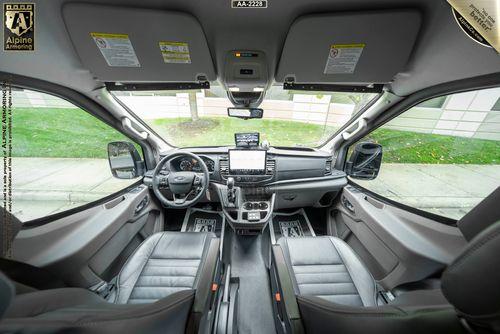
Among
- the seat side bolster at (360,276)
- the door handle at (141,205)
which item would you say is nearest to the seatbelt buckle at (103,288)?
the door handle at (141,205)

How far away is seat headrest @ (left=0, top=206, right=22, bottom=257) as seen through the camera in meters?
1.10

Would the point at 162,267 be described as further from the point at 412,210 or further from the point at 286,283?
the point at 412,210

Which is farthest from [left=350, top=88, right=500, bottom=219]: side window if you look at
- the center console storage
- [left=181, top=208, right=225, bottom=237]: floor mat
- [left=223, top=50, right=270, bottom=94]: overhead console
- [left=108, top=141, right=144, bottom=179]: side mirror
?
[left=108, top=141, right=144, bottom=179]: side mirror

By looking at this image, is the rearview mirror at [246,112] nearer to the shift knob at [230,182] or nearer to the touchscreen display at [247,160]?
the touchscreen display at [247,160]

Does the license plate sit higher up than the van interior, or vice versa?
the license plate

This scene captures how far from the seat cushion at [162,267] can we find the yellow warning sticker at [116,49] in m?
1.47

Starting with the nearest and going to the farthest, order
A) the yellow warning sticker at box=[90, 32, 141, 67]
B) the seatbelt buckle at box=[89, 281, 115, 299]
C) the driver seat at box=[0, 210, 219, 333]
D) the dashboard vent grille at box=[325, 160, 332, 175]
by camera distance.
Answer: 1. the driver seat at box=[0, 210, 219, 333]
2. the yellow warning sticker at box=[90, 32, 141, 67]
3. the seatbelt buckle at box=[89, 281, 115, 299]
4. the dashboard vent grille at box=[325, 160, 332, 175]

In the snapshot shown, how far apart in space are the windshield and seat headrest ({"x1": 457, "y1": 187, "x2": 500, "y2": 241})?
1171mm

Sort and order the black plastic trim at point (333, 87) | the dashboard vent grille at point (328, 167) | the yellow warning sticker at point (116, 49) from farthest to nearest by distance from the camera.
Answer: the dashboard vent grille at point (328, 167), the black plastic trim at point (333, 87), the yellow warning sticker at point (116, 49)

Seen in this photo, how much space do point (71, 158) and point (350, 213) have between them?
8.94 ft

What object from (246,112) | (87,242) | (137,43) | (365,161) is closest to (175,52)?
(137,43)

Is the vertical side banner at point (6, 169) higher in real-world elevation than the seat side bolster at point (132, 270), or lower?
higher

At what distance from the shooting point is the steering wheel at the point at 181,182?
6.84 ft

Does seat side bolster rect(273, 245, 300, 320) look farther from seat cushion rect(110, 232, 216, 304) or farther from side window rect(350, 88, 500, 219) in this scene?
side window rect(350, 88, 500, 219)
